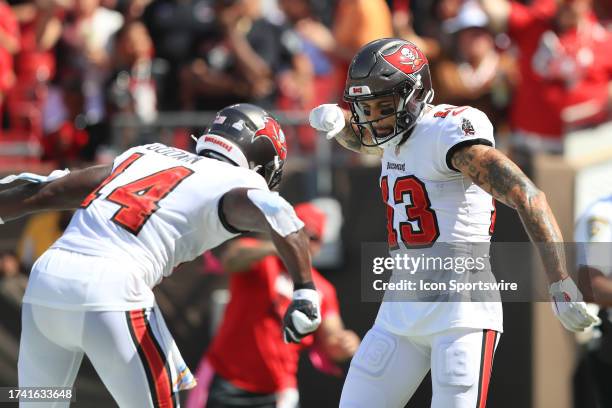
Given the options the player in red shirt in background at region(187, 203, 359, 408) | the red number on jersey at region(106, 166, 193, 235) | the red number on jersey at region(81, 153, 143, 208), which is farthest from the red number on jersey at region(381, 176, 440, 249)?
the player in red shirt in background at region(187, 203, 359, 408)

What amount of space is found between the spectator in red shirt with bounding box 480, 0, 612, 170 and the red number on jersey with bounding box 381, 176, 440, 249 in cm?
357

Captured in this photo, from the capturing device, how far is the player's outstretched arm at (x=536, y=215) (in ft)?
14.5

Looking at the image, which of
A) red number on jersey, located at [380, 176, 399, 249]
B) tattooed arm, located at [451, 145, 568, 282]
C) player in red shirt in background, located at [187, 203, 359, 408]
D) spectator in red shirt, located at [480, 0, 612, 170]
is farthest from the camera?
spectator in red shirt, located at [480, 0, 612, 170]

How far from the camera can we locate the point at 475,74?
349 inches

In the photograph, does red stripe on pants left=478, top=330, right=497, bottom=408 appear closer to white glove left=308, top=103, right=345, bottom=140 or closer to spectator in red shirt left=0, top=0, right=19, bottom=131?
white glove left=308, top=103, right=345, bottom=140

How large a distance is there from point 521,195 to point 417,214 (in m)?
0.60

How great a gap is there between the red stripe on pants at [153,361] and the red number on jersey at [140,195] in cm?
37

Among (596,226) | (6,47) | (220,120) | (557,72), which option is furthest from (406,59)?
(6,47)

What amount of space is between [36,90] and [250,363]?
139 inches

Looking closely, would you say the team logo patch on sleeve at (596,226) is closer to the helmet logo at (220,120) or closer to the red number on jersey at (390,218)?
the red number on jersey at (390,218)

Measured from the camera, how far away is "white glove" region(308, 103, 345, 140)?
5.48 m

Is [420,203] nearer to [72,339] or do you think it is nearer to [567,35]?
[72,339]

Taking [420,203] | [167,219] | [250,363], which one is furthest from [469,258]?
[250,363]

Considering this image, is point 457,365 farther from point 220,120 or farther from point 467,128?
point 220,120
